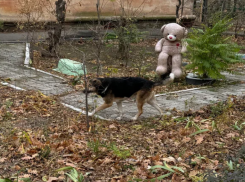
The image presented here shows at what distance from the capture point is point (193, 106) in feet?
24.8

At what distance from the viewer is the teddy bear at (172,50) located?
32.3 feet

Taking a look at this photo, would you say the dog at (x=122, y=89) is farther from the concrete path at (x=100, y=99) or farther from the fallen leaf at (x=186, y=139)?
the fallen leaf at (x=186, y=139)

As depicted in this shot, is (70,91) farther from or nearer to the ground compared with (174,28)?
nearer to the ground

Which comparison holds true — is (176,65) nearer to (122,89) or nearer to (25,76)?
(122,89)

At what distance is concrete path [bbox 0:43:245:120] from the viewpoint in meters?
7.45

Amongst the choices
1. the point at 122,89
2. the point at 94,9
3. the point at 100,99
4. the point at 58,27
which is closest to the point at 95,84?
the point at 122,89

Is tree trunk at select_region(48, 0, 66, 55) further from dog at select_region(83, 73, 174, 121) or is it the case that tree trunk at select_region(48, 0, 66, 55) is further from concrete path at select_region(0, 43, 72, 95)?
dog at select_region(83, 73, 174, 121)

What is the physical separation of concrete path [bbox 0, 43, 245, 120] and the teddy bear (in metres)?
1.21

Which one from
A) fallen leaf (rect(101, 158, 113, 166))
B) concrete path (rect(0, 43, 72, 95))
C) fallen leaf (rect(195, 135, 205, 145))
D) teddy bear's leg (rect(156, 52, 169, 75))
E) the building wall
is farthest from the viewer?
the building wall

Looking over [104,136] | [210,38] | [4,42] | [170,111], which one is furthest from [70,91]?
[4,42]

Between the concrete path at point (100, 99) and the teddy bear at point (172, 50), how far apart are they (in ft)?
3.96

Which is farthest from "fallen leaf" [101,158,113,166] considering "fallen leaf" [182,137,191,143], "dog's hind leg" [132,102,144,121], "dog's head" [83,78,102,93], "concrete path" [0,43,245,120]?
"concrete path" [0,43,245,120]

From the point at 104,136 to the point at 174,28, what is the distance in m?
5.13

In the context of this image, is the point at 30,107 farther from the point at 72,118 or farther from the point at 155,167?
the point at 155,167
